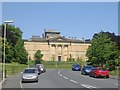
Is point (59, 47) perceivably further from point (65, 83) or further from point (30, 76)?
point (65, 83)

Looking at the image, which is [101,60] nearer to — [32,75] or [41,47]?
[32,75]

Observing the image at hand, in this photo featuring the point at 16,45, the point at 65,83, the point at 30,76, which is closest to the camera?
the point at 65,83

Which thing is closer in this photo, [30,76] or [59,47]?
[30,76]

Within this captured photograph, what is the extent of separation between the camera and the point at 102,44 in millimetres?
87000

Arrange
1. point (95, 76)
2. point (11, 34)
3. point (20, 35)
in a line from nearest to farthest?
point (95, 76)
point (11, 34)
point (20, 35)

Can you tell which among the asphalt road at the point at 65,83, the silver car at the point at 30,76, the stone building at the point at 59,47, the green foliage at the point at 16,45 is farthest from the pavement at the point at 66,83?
the stone building at the point at 59,47

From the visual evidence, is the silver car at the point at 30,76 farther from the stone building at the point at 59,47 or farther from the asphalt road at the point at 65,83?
the stone building at the point at 59,47

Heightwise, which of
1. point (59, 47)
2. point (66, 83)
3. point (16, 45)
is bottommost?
point (66, 83)

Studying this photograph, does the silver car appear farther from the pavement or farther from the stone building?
the stone building

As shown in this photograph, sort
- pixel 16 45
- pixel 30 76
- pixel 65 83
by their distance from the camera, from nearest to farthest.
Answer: pixel 65 83
pixel 30 76
pixel 16 45

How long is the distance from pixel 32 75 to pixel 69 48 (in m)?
146

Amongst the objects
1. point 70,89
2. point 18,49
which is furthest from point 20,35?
point 70,89

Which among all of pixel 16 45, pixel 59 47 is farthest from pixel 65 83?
pixel 59 47

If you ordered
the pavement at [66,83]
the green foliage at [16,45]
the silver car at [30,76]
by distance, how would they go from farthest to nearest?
the green foliage at [16,45] → the silver car at [30,76] → the pavement at [66,83]
